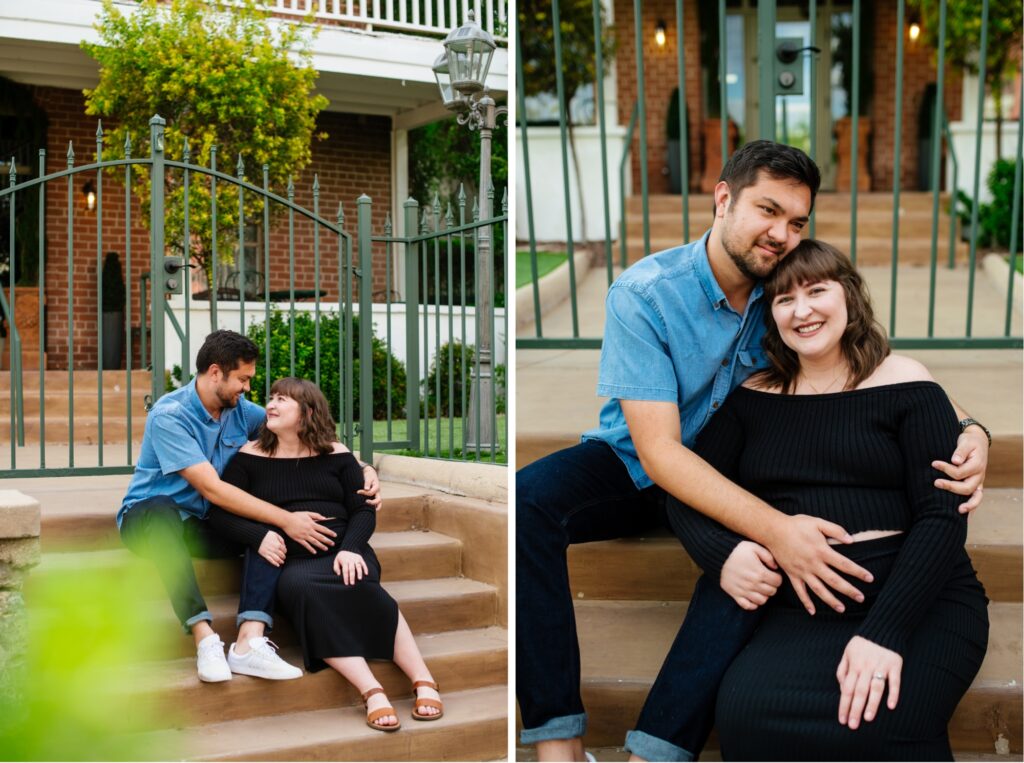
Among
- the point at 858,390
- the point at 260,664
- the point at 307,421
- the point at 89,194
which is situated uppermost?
the point at 89,194

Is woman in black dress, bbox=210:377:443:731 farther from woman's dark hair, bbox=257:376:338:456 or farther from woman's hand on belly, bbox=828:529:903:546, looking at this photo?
woman's hand on belly, bbox=828:529:903:546

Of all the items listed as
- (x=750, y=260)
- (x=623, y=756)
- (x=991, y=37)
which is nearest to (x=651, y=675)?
(x=623, y=756)

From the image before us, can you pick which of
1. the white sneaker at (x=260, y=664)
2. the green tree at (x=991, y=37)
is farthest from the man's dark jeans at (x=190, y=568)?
the green tree at (x=991, y=37)

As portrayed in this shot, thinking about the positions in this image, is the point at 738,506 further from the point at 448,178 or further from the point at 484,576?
the point at 448,178

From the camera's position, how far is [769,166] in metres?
2.68

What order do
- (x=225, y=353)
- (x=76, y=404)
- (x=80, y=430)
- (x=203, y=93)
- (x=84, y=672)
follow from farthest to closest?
1. (x=203, y=93)
2. (x=76, y=404)
3. (x=80, y=430)
4. (x=225, y=353)
5. (x=84, y=672)

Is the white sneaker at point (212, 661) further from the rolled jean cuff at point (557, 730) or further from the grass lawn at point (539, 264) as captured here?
the grass lawn at point (539, 264)

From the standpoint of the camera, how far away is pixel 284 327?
8414 mm

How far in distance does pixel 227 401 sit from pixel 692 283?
1.97 m

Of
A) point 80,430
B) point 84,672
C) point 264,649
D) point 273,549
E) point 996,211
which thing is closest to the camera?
point 84,672

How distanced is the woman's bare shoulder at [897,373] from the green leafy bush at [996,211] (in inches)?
253

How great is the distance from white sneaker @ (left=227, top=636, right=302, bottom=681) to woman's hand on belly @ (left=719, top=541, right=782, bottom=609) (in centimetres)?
169

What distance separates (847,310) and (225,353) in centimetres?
227

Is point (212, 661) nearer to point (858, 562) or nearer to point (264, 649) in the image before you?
point (264, 649)
